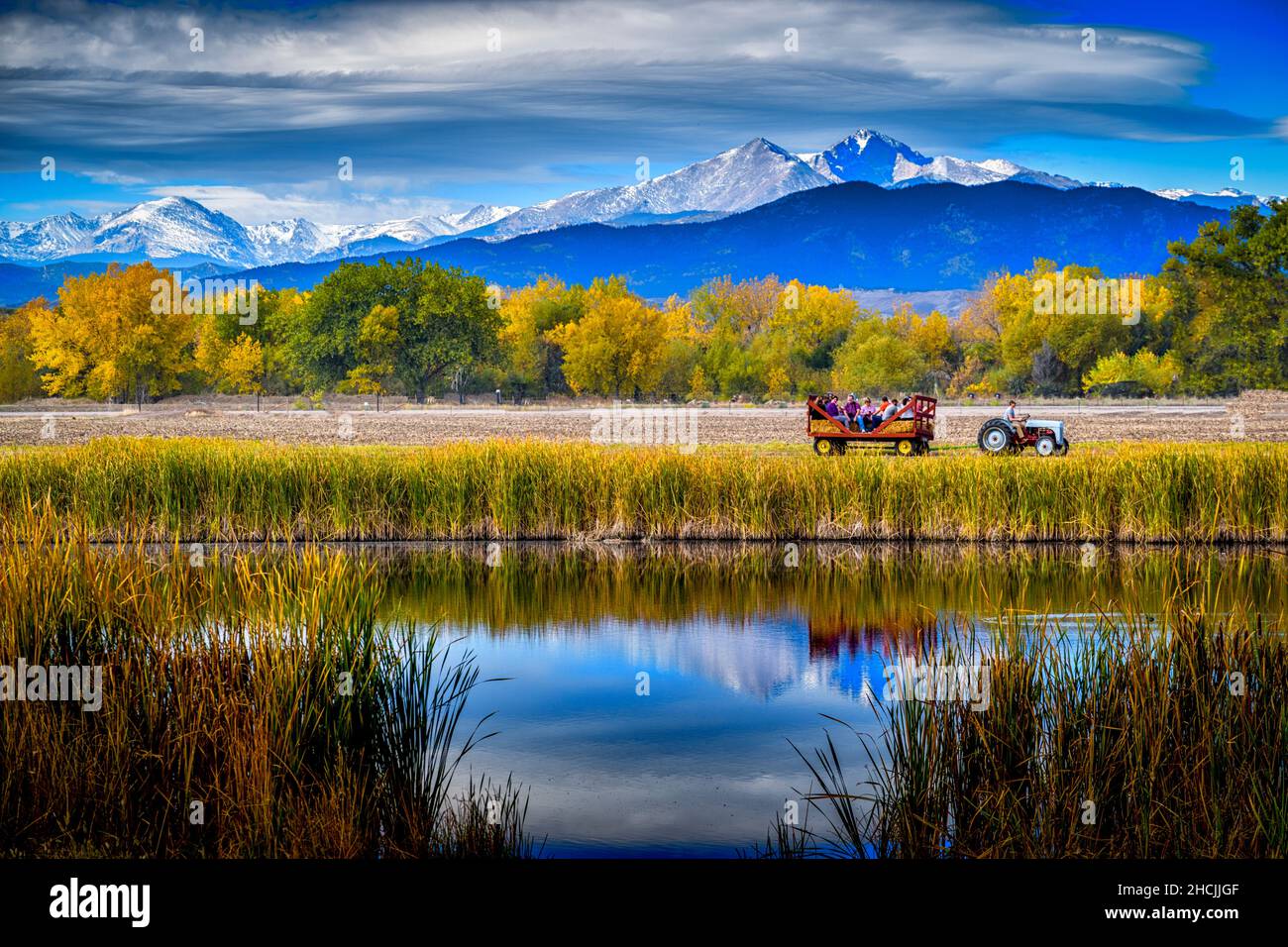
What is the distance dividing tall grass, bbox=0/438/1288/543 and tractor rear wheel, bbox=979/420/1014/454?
344cm

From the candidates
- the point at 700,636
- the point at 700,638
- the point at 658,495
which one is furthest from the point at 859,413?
the point at 700,638

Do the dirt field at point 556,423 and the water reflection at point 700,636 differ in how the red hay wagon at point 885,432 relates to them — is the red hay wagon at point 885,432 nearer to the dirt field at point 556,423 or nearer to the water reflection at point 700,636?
the dirt field at point 556,423

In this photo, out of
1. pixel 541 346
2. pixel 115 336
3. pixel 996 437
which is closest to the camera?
→ pixel 996 437

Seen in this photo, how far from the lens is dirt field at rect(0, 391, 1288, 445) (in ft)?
120

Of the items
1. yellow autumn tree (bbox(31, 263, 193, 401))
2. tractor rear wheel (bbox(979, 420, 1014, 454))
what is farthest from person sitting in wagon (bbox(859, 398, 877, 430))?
yellow autumn tree (bbox(31, 263, 193, 401))

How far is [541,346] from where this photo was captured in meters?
90.1

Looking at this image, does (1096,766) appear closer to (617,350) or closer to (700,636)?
(700,636)

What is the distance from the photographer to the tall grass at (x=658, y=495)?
68.8 feet

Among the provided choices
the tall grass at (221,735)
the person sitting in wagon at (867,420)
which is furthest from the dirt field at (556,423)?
the tall grass at (221,735)

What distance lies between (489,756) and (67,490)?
13.2 metres

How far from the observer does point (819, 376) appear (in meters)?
84.6

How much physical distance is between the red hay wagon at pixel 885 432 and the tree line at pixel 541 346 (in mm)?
35259

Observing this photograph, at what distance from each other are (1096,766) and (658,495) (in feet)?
46.2

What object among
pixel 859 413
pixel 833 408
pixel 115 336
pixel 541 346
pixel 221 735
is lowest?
pixel 221 735
